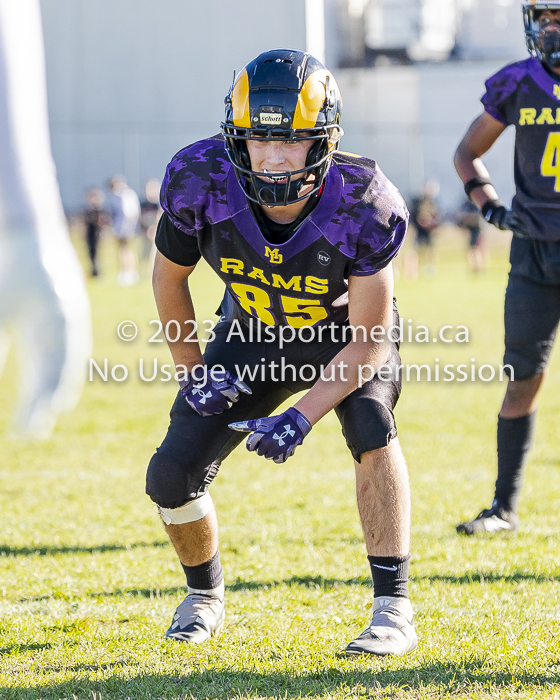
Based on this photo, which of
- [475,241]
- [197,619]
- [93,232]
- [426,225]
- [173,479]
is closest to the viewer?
[173,479]

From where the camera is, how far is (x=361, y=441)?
2.55 metres

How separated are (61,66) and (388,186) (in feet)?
71.9

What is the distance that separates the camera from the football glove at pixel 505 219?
11.7 feet

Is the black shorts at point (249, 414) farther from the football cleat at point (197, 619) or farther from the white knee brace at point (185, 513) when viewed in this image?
the football cleat at point (197, 619)

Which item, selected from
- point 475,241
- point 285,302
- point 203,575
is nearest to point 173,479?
point 203,575

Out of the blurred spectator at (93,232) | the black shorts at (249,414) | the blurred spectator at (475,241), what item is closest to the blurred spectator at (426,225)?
the blurred spectator at (475,241)

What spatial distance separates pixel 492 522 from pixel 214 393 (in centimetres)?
169

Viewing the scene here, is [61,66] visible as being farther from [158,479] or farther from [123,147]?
[158,479]

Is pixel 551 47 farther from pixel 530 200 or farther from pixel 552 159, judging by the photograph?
pixel 530 200

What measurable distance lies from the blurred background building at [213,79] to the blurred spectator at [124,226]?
2.64 meters

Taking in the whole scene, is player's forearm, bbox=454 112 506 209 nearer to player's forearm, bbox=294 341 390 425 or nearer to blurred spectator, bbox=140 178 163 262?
player's forearm, bbox=294 341 390 425

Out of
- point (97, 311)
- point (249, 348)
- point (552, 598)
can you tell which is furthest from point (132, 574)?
point (97, 311)

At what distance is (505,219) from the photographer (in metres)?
3.57

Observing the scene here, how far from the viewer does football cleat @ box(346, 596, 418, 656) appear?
8.34 feet
